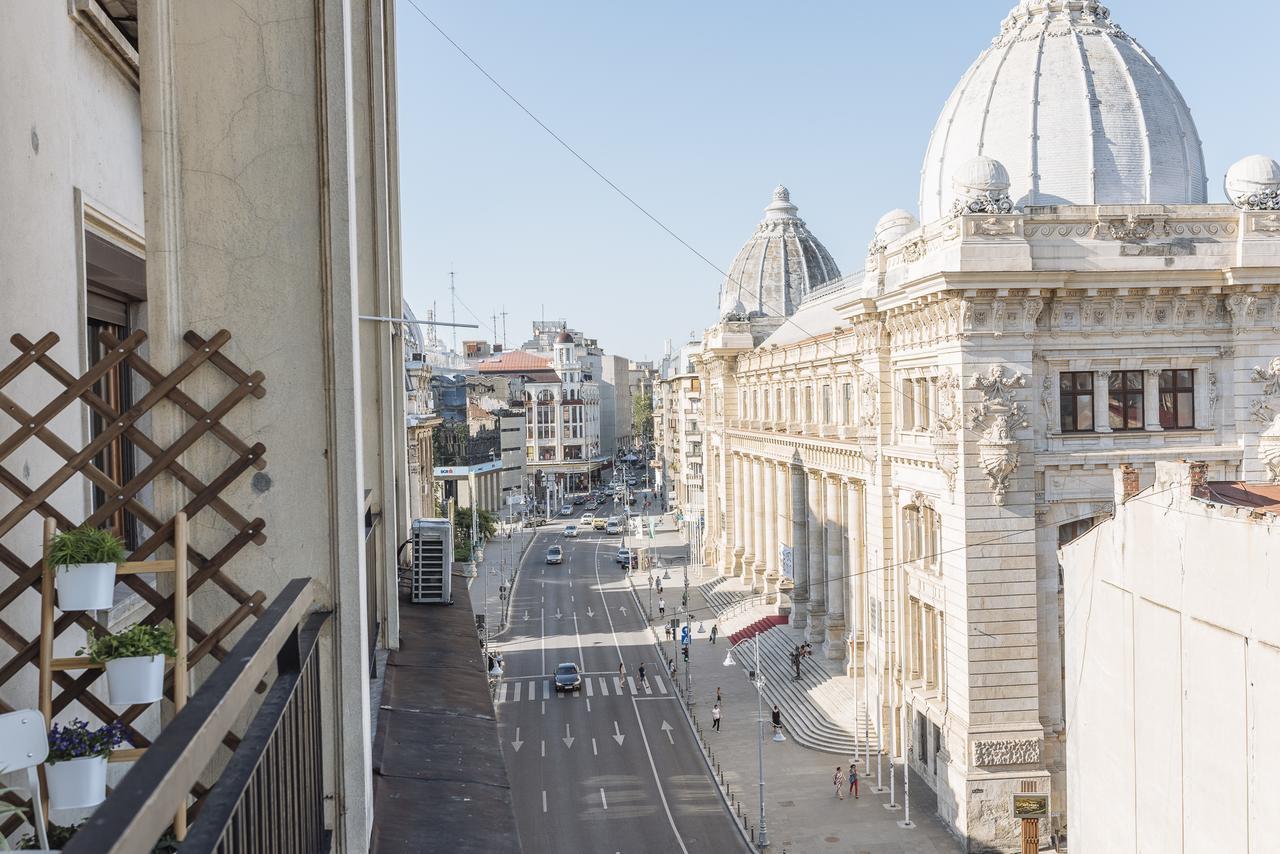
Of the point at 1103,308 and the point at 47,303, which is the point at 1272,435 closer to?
the point at 1103,308

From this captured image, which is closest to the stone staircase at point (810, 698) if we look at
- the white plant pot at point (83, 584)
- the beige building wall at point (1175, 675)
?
the beige building wall at point (1175, 675)

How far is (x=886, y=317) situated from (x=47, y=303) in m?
33.3

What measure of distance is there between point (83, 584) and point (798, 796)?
112 feet

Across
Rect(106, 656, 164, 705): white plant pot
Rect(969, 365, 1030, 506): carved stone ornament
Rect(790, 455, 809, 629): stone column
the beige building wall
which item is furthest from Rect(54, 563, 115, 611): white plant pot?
Rect(790, 455, 809, 629): stone column

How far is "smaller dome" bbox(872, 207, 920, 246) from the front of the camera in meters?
41.0

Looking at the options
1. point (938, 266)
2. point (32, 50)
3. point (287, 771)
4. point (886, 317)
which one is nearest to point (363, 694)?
point (287, 771)

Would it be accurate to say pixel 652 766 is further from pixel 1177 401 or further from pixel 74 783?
pixel 74 783

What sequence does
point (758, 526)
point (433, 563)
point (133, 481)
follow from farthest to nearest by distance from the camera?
point (758, 526)
point (433, 563)
point (133, 481)

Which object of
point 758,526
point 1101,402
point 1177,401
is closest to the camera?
point 1101,402

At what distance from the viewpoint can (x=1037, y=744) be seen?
101 ft

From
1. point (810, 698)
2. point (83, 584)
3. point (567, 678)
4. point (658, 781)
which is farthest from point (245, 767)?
point (567, 678)

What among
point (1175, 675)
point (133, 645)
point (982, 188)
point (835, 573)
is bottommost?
point (835, 573)

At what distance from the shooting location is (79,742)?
5.07 meters

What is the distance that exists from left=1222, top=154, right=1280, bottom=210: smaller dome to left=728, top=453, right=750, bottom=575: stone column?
154ft
